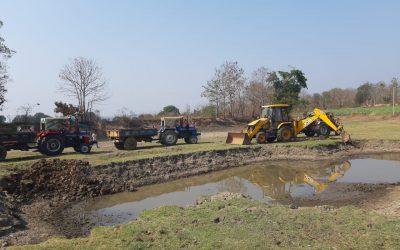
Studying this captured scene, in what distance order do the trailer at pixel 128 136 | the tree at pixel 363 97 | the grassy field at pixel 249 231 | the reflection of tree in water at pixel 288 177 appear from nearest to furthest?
the grassy field at pixel 249 231, the reflection of tree in water at pixel 288 177, the trailer at pixel 128 136, the tree at pixel 363 97

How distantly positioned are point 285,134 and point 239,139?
2.88 m

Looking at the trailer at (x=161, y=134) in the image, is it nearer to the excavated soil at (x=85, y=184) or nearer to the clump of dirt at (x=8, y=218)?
the excavated soil at (x=85, y=184)

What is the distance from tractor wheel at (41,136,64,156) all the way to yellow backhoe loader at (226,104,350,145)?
934 centimetres

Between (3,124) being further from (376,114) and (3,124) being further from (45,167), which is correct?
(376,114)

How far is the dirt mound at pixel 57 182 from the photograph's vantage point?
12.9 meters

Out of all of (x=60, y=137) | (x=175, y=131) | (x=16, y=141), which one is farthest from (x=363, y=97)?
(x=16, y=141)

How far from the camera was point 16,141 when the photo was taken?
1867 centimetres

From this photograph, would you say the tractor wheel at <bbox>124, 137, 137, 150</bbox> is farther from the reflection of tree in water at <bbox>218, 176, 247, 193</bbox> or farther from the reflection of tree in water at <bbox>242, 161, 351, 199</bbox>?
the reflection of tree in water at <bbox>218, 176, 247, 193</bbox>

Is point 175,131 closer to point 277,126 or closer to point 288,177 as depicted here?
point 277,126

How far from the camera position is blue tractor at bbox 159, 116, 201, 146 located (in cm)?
2320

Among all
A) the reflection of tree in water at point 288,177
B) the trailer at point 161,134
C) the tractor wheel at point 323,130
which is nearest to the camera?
the reflection of tree in water at point 288,177

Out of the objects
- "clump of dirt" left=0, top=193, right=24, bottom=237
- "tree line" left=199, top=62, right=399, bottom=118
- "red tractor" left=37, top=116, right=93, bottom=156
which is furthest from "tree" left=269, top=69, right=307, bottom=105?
"clump of dirt" left=0, top=193, right=24, bottom=237

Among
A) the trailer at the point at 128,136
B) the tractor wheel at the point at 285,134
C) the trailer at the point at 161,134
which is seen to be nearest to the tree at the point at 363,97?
the tractor wheel at the point at 285,134

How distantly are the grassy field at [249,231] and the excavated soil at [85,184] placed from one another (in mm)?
1657
